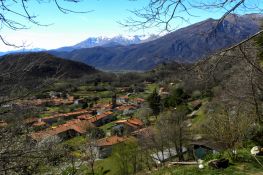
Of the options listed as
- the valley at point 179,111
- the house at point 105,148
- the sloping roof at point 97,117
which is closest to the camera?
the valley at point 179,111

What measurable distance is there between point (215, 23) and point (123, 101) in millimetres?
95515

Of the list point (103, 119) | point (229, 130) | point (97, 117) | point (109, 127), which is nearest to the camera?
point (229, 130)

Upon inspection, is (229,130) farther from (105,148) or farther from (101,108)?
(101,108)

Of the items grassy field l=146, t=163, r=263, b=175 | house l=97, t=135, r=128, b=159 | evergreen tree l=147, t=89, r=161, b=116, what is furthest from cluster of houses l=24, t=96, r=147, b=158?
grassy field l=146, t=163, r=263, b=175

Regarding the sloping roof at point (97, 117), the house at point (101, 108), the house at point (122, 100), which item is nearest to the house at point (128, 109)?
the house at point (101, 108)

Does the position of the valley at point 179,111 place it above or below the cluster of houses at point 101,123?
above

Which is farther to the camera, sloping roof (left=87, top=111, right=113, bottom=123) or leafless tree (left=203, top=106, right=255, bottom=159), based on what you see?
sloping roof (left=87, top=111, right=113, bottom=123)

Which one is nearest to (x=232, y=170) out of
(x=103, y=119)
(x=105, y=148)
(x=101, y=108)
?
(x=105, y=148)

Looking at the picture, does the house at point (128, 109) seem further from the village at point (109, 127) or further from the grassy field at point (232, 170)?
the grassy field at point (232, 170)

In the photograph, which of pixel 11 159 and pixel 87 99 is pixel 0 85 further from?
pixel 87 99

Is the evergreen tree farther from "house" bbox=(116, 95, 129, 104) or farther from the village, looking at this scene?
"house" bbox=(116, 95, 129, 104)

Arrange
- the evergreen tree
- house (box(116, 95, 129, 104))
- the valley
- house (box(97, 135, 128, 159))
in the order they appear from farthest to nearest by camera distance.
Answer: house (box(116, 95, 129, 104)), the evergreen tree, house (box(97, 135, 128, 159)), the valley

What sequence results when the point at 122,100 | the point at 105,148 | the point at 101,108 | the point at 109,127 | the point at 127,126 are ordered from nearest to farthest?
1. the point at 105,148
2. the point at 127,126
3. the point at 109,127
4. the point at 101,108
5. the point at 122,100

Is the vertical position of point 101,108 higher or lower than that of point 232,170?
lower
